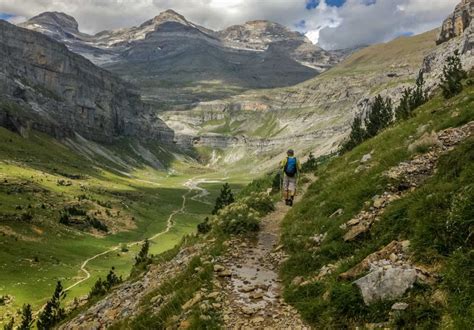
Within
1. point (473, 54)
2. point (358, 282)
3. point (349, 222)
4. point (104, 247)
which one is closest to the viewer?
point (358, 282)

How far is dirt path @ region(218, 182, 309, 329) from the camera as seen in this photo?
12.3m

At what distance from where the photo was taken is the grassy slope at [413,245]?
9.70 meters

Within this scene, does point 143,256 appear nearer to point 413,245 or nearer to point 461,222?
point 413,245

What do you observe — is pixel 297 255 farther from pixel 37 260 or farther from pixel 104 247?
pixel 104 247

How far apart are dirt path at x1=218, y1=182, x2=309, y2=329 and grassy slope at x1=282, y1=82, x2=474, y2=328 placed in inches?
20.6

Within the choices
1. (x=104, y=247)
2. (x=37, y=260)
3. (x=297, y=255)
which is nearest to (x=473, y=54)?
(x=104, y=247)

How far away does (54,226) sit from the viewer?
88.7 m

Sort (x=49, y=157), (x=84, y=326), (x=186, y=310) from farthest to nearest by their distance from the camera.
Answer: (x=49, y=157) → (x=84, y=326) → (x=186, y=310)

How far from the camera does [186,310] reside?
44.9ft

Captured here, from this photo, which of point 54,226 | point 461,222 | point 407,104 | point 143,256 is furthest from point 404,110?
point 54,226

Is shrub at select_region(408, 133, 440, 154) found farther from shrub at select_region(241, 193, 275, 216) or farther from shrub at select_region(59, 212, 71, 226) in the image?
shrub at select_region(59, 212, 71, 226)

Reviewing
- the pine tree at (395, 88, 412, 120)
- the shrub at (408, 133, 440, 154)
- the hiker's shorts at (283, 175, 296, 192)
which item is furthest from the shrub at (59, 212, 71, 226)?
the shrub at (408, 133, 440, 154)

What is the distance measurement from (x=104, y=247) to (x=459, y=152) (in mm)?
81560

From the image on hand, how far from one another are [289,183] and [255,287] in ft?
43.4
